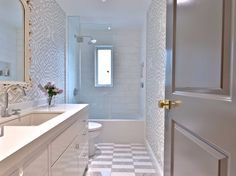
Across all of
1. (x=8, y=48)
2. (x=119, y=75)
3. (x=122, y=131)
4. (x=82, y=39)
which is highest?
(x=82, y=39)

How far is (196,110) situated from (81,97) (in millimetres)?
3977

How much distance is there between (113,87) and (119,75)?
0.28 meters

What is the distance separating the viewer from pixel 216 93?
0.77 m

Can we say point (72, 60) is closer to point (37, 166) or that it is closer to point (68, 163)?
point (68, 163)

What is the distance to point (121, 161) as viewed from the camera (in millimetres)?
3105

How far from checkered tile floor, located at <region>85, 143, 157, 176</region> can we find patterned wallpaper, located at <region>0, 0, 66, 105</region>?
1.03 meters

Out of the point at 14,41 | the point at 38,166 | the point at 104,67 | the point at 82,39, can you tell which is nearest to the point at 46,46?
the point at 14,41

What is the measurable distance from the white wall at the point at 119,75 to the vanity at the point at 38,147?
9.10ft

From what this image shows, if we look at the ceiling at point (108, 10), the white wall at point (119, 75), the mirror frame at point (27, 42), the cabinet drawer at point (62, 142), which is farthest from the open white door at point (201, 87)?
the white wall at point (119, 75)

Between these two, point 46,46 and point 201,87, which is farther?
point 46,46

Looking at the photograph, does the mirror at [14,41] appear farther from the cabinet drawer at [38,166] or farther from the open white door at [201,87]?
the open white door at [201,87]

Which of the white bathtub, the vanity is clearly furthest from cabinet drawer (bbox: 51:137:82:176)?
the white bathtub

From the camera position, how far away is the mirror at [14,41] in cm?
177

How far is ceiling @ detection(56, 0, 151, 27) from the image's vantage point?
3189mm
